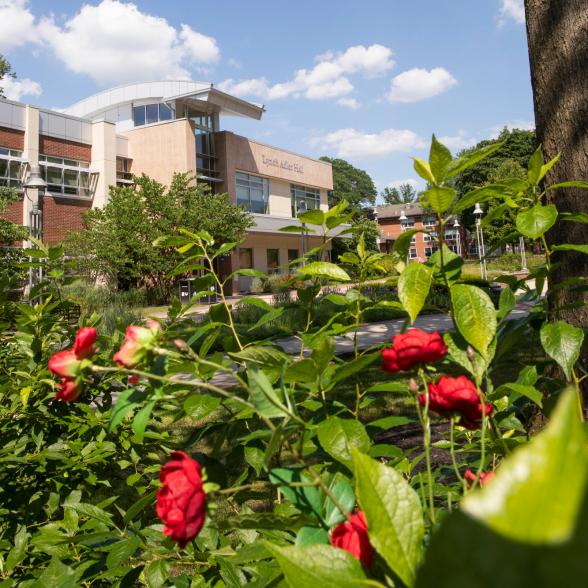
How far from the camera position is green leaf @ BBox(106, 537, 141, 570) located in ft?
3.76

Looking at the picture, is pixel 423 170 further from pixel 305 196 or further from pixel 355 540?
pixel 305 196

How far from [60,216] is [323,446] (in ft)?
83.2

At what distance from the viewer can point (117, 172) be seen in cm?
2645

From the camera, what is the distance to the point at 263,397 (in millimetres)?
588

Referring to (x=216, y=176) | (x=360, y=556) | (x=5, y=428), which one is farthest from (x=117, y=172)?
(x=360, y=556)

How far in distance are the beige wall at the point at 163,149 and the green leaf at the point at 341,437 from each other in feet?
82.6

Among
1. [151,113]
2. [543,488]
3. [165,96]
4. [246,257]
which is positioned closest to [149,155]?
[165,96]

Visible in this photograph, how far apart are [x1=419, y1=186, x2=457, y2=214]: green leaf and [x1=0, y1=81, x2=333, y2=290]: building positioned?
23.8m

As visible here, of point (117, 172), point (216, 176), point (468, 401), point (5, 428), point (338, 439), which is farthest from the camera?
point (216, 176)

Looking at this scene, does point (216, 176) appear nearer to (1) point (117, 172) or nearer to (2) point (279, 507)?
(1) point (117, 172)

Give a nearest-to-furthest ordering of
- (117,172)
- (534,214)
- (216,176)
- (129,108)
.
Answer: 1. (534,214)
2. (117,172)
3. (216,176)
4. (129,108)

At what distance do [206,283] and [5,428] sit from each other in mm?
1074

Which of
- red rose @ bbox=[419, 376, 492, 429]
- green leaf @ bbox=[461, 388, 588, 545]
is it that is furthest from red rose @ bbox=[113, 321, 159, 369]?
green leaf @ bbox=[461, 388, 588, 545]

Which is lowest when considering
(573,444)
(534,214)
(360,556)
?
(360,556)
